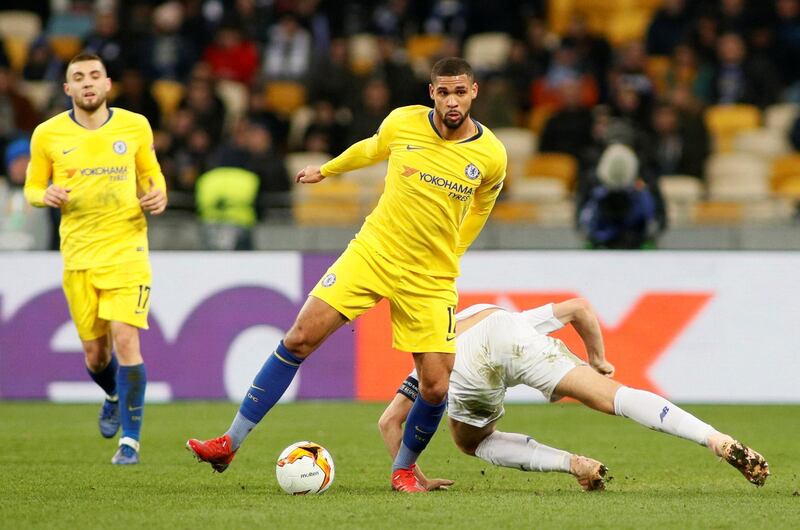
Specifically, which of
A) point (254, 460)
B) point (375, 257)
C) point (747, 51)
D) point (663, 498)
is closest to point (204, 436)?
point (254, 460)

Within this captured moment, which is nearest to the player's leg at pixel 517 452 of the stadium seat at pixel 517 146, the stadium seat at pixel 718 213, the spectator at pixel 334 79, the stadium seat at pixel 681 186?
the stadium seat at pixel 718 213

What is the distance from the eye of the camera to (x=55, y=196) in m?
8.65

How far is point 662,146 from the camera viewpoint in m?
16.0

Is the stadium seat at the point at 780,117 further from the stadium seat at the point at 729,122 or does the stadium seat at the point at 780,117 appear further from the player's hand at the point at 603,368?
the player's hand at the point at 603,368

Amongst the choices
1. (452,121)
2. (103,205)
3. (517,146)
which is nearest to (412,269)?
(452,121)

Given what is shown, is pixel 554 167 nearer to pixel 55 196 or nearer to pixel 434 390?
pixel 55 196

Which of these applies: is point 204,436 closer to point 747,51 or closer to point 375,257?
point 375,257

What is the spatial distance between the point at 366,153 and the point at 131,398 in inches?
91.6

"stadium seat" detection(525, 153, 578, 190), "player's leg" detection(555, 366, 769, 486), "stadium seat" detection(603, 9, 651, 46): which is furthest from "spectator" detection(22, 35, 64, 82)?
"player's leg" detection(555, 366, 769, 486)

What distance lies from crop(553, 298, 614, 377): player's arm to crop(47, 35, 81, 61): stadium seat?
1195 cm

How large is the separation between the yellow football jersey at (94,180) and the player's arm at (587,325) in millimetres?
2776

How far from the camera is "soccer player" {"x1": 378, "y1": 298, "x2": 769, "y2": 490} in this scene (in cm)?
730

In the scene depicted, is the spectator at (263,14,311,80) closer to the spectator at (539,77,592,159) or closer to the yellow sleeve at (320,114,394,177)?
the spectator at (539,77,592,159)

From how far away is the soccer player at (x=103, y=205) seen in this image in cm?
888
